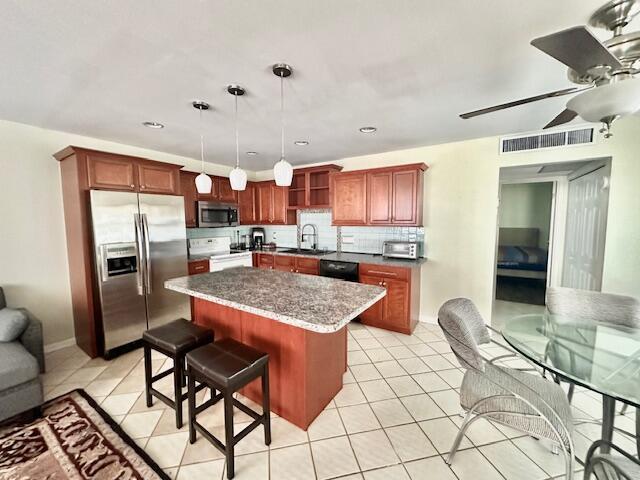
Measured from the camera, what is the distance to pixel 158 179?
311 cm

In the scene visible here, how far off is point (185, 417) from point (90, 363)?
59.3 inches

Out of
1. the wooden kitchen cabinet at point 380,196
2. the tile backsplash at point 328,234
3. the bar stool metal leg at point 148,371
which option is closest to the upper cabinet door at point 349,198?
the wooden kitchen cabinet at point 380,196

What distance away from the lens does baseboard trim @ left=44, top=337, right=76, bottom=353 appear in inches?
112

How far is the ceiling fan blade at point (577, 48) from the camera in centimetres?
92

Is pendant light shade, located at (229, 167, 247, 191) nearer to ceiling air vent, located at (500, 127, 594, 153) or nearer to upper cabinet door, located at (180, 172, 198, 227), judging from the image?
upper cabinet door, located at (180, 172, 198, 227)

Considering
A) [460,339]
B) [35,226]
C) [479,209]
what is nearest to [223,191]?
[35,226]

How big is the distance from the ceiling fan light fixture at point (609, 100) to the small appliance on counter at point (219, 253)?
394 centimetres

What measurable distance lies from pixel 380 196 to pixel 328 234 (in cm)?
122

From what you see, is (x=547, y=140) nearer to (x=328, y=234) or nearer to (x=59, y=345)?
(x=328, y=234)

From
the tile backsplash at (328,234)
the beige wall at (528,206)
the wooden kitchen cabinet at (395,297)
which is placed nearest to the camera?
the wooden kitchen cabinet at (395,297)

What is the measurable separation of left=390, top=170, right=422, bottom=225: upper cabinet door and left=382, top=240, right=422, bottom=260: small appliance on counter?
30 cm

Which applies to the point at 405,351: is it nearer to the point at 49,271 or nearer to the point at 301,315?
the point at 301,315

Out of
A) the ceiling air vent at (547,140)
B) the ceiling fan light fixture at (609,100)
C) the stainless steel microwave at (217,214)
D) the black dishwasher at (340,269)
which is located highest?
the ceiling air vent at (547,140)

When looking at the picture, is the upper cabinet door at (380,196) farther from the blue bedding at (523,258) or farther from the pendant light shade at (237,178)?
the blue bedding at (523,258)
